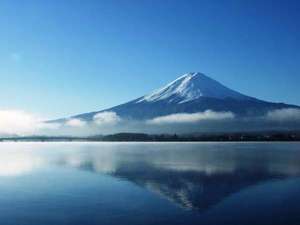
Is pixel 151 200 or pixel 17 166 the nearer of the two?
pixel 151 200

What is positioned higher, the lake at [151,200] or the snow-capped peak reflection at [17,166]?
the snow-capped peak reflection at [17,166]

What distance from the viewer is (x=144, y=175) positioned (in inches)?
1822

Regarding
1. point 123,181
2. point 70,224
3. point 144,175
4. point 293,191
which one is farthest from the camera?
point 144,175

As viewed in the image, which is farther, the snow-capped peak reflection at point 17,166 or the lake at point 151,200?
the snow-capped peak reflection at point 17,166

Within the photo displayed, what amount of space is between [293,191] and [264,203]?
21.0 ft

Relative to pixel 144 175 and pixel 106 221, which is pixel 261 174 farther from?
pixel 106 221

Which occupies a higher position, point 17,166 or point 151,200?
point 17,166

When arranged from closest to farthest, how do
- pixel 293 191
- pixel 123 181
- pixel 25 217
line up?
pixel 25 217, pixel 293 191, pixel 123 181

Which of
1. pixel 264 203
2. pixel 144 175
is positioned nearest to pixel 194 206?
pixel 264 203

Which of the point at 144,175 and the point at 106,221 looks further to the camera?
the point at 144,175

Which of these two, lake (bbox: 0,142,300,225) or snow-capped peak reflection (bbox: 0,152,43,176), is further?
snow-capped peak reflection (bbox: 0,152,43,176)

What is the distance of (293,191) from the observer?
3381 centimetres

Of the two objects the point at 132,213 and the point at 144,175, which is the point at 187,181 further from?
the point at 132,213

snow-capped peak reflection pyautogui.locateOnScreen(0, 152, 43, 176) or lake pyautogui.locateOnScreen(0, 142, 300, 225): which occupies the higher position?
snow-capped peak reflection pyautogui.locateOnScreen(0, 152, 43, 176)
